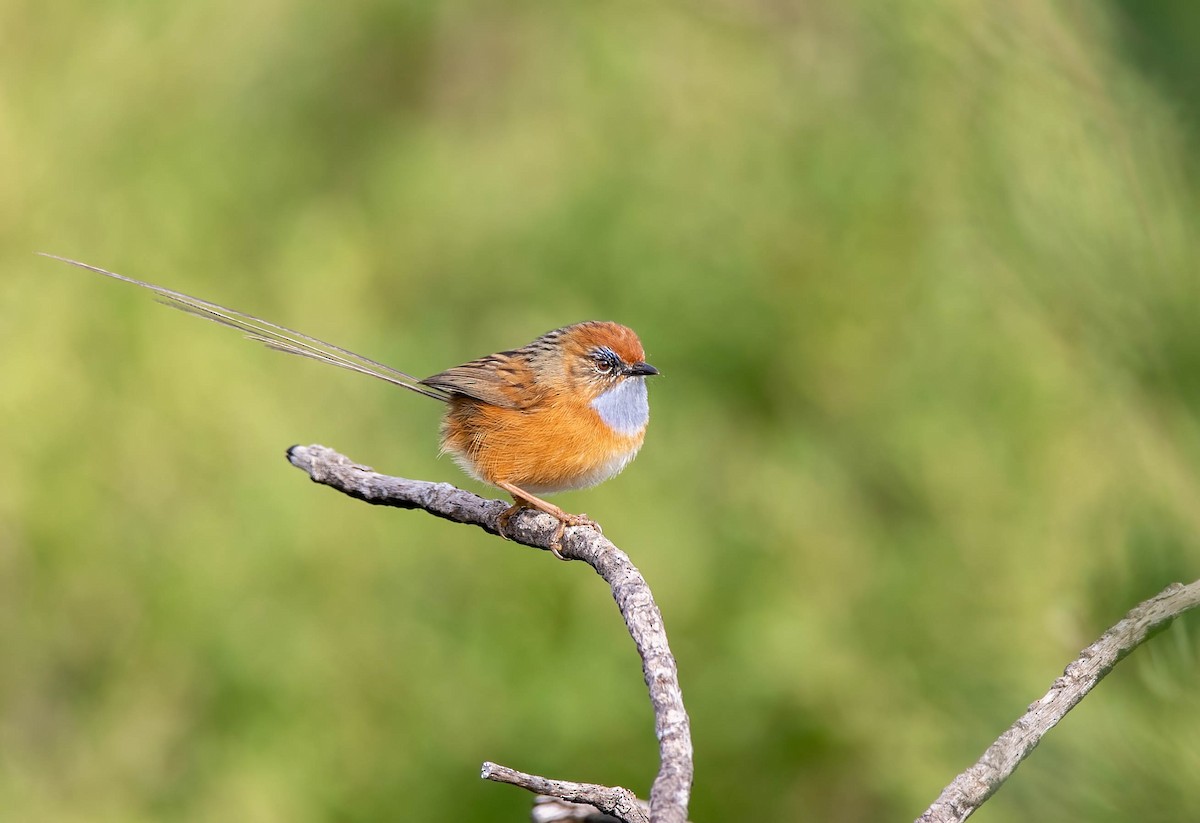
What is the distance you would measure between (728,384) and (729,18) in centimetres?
338

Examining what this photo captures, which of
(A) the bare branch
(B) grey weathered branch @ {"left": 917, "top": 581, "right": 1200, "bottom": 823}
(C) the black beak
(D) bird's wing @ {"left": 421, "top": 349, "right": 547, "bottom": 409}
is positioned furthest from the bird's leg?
(B) grey weathered branch @ {"left": 917, "top": 581, "right": 1200, "bottom": 823}

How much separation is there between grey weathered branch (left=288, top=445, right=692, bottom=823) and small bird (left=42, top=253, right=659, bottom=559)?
0.89 ft

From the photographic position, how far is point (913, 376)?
19.0ft

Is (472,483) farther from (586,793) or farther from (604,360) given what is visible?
(586,793)

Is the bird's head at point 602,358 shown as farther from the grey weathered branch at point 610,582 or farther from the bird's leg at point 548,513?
the grey weathered branch at point 610,582

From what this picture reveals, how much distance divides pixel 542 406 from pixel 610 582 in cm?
149

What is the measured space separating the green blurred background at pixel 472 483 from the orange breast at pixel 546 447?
125 centimetres

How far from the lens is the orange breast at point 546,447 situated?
3721 millimetres

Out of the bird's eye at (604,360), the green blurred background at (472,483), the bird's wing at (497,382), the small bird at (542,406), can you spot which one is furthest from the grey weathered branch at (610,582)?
the green blurred background at (472,483)

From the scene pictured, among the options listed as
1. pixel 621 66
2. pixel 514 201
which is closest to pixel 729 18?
pixel 621 66

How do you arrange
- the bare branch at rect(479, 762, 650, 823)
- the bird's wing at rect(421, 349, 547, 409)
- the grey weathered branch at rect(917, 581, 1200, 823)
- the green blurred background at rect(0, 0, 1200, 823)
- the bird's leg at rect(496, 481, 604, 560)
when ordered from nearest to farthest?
1. the grey weathered branch at rect(917, 581, 1200, 823)
2. the bare branch at rect(479, 762, 650, 823)
3. the bird's leg at rect(496, 481, 604, 560)
4. the bird's wing at rect(421, 349, 547, 409)
5. the green blurred background at rect(0, 0, 1200, 823)

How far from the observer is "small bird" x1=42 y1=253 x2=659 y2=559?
3.72 metres

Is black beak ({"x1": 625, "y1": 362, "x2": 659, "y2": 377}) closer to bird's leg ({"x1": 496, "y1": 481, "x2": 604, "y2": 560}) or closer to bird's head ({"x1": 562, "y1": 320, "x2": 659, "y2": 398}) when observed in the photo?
bird's head ({"x1": 562, "y1": 320, "x2": 659, "y2": 398})

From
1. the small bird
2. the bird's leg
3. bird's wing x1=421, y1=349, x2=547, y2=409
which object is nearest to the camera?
the bird's leg
